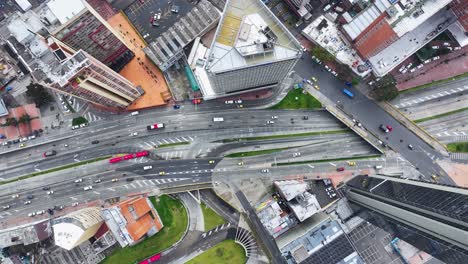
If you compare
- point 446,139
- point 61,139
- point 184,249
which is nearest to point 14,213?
point 61,139

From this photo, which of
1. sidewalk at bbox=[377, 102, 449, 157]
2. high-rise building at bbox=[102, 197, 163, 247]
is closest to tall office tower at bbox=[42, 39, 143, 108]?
high-rise building at bbox=[102, 197, 163, 247]

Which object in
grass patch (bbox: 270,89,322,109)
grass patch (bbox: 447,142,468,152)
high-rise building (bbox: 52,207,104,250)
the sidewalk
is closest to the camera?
high-rise building (bbox: 52,207,104,250)

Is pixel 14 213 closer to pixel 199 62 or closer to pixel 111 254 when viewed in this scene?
pixel 111 254

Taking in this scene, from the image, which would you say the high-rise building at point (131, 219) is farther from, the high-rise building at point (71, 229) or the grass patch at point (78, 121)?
the grass patch at point (78, 121)

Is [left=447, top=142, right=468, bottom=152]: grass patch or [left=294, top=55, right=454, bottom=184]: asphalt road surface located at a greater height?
[left=294, top=55, right=454, bottom=184]: asphalt road surface

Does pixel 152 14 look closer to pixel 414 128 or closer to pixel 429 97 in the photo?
pixel 414 128

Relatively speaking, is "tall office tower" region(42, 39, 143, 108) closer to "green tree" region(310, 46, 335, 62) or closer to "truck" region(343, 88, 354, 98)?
"green tree" region(310, 46, 335, 62)

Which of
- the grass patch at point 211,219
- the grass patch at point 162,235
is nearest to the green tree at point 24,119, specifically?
the grass patch at point 162,235
